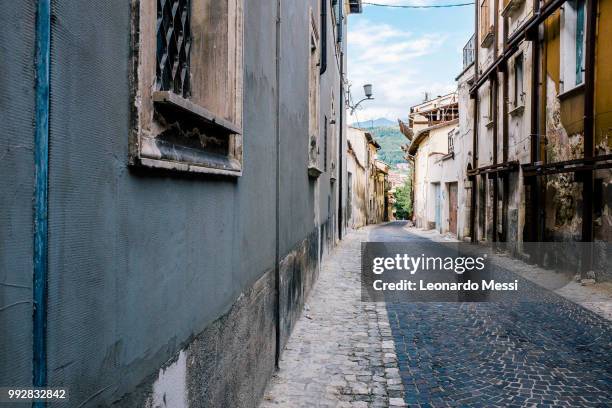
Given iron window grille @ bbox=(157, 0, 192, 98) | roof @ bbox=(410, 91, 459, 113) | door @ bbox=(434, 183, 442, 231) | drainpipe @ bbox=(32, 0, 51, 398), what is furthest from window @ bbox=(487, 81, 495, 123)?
roof @ bbox=(410, 91, 459, 113)

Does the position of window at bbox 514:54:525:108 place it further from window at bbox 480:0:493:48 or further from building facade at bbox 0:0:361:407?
building facade at bbox 0:0:361:407

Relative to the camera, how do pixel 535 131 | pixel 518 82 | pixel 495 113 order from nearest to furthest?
pixel 535 131 < pixel 518 82 < pixel 495 113

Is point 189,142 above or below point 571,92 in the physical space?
below

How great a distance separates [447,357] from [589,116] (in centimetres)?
603

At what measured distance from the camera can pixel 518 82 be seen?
13789 mm

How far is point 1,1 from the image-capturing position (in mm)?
1184

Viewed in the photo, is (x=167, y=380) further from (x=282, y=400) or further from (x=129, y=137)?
(x=282, y=400)

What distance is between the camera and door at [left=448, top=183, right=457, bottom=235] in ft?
76.7

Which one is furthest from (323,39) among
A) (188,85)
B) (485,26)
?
(485,26)

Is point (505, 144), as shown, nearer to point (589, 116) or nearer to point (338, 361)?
point (589, 116)

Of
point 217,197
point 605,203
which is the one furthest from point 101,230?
point 605,203

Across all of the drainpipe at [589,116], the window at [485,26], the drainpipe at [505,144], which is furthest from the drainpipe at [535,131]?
the window at [485,26]

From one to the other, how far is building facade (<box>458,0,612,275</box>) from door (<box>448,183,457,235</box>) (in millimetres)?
5404

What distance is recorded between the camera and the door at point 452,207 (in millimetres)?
23391
